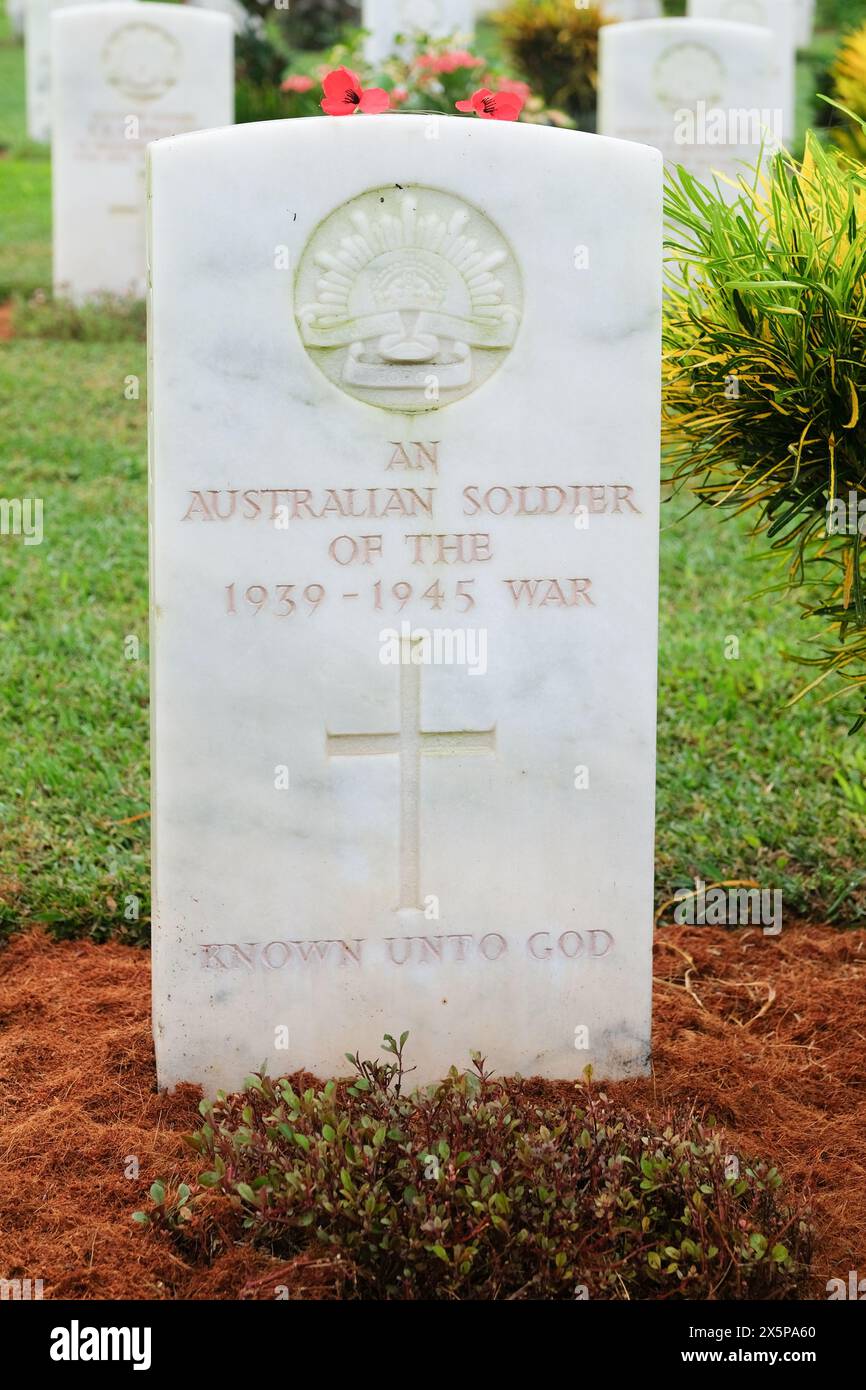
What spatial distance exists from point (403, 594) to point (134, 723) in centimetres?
218

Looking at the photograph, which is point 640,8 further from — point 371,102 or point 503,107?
point 371,102

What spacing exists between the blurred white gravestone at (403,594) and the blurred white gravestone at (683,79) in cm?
844

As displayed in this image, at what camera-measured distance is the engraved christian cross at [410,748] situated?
3.05 meters

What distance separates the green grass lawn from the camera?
411cm

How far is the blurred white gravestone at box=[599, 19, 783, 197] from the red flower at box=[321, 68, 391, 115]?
8.36 m

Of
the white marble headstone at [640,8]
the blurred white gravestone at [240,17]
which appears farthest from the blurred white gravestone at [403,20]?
the white marble headstone at [640,8]

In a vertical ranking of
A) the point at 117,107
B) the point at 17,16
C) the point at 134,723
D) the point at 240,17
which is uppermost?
the point at 17,16

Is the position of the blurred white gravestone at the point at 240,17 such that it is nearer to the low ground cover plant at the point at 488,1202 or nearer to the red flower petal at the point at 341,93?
the red flower petal at the point at 341,93

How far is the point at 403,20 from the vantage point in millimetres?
14289

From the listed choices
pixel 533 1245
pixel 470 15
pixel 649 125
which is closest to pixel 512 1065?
pixel 533 1245

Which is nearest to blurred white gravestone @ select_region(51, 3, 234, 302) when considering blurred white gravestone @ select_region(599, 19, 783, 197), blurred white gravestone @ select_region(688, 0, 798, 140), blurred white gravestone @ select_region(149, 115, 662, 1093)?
blurred white gravestone @ select_region(599, 19, 783, 197)

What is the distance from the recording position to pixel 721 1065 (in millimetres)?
3289

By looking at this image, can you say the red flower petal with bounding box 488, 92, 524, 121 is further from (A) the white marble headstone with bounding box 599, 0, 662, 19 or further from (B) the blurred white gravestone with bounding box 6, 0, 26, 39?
(B) the blurred white gravestone with bounding box 6, 0, 26, 39

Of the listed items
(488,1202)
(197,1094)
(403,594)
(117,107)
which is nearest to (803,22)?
(117,107)
